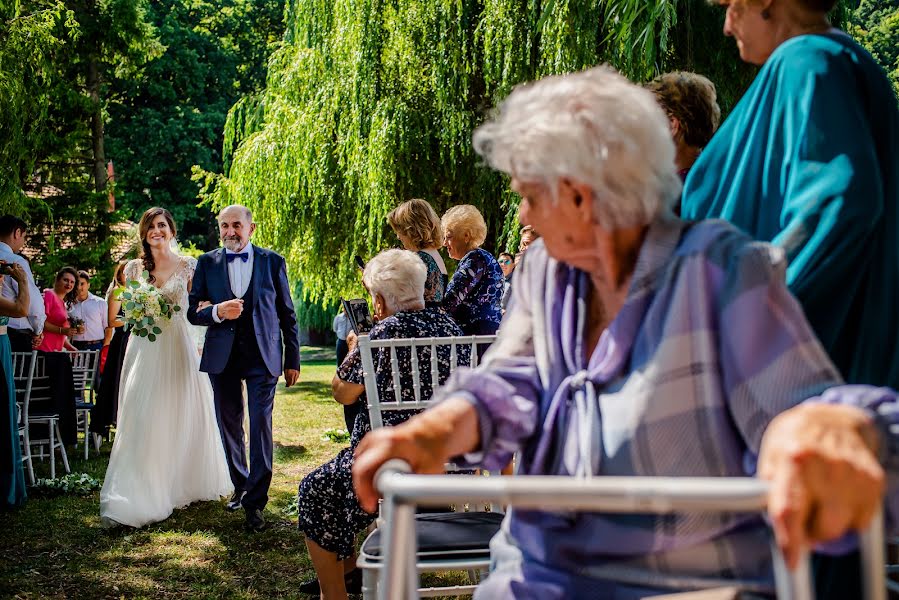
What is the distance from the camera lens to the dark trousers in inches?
236

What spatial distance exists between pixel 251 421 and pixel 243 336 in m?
0.58

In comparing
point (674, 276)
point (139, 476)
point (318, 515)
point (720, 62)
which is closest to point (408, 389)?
point (318, 515)

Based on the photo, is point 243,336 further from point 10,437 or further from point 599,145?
point 599,145

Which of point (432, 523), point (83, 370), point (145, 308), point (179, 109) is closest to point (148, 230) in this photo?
point (145, 308)

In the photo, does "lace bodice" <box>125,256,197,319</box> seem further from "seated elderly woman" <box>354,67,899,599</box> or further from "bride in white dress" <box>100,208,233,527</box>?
"seated elderly woman" <box>354,67,899,599</box>

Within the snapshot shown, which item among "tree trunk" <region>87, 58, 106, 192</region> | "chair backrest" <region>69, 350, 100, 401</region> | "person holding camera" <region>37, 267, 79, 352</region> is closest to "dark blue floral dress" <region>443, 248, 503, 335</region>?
"chair backrest" <region>69, 350, 100, 401</region>

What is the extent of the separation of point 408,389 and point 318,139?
9.45 meters

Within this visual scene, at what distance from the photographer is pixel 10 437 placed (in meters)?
6.71

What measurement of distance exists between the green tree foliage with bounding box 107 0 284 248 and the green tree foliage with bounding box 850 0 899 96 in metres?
18.3

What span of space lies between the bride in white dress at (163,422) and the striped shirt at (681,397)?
5028mm

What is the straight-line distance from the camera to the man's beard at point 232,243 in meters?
6.29

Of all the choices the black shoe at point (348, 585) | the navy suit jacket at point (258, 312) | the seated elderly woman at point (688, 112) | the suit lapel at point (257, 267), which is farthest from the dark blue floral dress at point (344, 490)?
the suit lapel at point (257, 267)

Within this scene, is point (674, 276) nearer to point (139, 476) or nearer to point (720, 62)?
point (139, 476)

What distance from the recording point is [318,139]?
1270 centimetres
